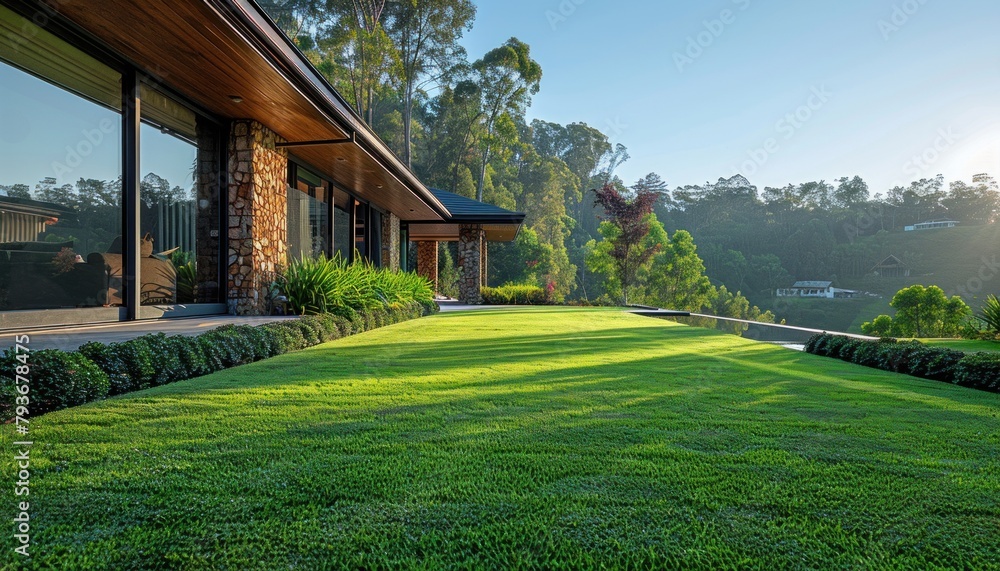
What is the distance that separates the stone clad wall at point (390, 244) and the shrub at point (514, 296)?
3953 millimetres

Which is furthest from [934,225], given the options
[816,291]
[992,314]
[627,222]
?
[992,314]

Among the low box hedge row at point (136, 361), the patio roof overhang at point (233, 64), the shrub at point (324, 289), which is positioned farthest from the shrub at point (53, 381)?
the shrub at point (324, 289)

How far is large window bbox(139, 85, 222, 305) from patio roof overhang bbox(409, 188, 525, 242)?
9394mm

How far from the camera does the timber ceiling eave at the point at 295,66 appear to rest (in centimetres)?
404

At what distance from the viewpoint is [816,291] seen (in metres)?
49.1

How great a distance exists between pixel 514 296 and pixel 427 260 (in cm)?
498

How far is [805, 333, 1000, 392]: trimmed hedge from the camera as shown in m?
3.67

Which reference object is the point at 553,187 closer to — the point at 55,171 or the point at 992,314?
the point at 992,314

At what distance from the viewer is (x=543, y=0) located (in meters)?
15.9

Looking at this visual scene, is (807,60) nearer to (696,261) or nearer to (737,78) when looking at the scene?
(737,78)

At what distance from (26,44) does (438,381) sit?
4.58 metres

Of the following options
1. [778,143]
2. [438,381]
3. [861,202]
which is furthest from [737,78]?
[861,202]

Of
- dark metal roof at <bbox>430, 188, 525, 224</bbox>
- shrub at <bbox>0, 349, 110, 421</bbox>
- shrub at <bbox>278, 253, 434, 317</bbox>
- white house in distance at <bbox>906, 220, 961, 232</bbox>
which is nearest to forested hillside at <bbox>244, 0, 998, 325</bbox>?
white house in distance at <bbox>906, 220, 961, 232</bbox>

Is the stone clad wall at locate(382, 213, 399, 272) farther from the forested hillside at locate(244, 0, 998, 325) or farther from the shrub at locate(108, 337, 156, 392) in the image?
the shrub at locate(108, 337, 156, 392)
